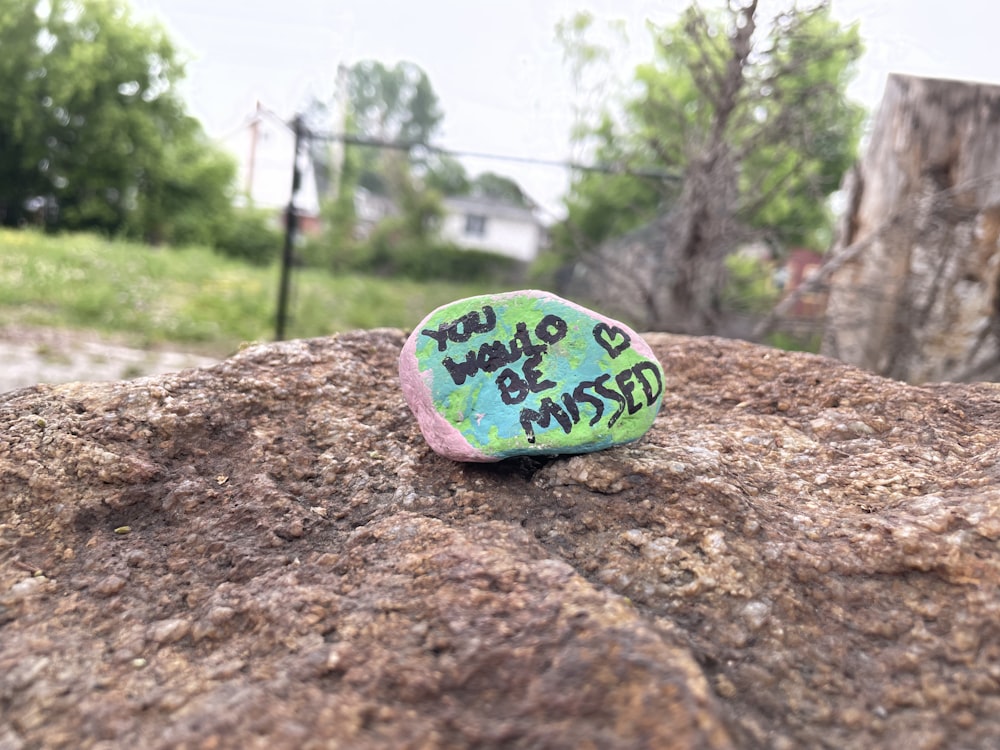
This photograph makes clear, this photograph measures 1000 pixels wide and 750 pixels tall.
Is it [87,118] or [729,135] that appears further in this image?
[87,118]

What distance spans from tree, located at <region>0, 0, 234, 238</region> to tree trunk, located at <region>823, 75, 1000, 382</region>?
42.3ft

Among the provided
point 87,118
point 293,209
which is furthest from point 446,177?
point 293,209

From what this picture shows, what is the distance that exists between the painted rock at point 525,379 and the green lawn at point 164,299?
4273mm

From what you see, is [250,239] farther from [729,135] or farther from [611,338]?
[611,338]

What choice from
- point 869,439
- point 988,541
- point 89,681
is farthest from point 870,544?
point 89,681

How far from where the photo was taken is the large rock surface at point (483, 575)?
104 cm

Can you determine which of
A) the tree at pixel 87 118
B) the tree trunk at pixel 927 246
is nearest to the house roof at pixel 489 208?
the tree at pixel 87 118

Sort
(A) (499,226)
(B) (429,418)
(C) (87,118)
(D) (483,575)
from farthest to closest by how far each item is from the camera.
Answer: (A) (499,226), (C) (87,118), (B) (429,418), (D) (483,575)

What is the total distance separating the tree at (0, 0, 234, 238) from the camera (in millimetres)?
12453

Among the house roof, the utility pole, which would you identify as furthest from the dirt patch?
the house roof

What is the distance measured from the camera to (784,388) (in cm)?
209

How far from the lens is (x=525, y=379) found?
66.8 inches

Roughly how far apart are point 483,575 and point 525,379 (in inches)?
21.9

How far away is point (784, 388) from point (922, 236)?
1.96 m
